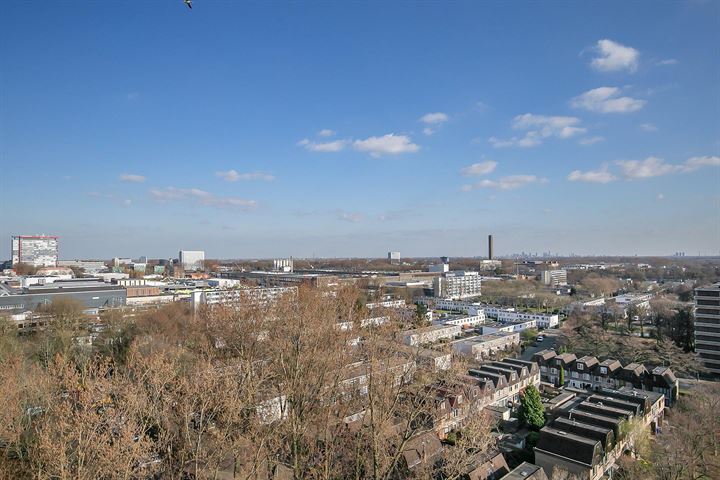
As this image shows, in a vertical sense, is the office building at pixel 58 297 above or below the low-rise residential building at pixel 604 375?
above

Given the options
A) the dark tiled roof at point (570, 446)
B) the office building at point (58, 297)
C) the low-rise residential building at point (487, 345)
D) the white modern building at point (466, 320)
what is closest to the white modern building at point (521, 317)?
the white modern building at point (466, 320)

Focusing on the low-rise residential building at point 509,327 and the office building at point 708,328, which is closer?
the office building at point 708,328

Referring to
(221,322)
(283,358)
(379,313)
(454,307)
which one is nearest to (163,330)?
(221,322)

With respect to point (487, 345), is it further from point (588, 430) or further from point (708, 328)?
point (588, 430)

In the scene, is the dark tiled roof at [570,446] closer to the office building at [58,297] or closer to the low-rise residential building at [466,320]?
the low-rise residential building at [466,320]

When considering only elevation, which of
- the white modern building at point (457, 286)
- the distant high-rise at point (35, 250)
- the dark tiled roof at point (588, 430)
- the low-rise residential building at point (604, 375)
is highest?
the distant high-rise at point (35, 250)

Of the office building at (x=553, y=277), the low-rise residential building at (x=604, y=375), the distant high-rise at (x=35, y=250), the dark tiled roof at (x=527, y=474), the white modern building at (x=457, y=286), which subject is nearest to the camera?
the dark tiled roof at (x=527, y=474)
